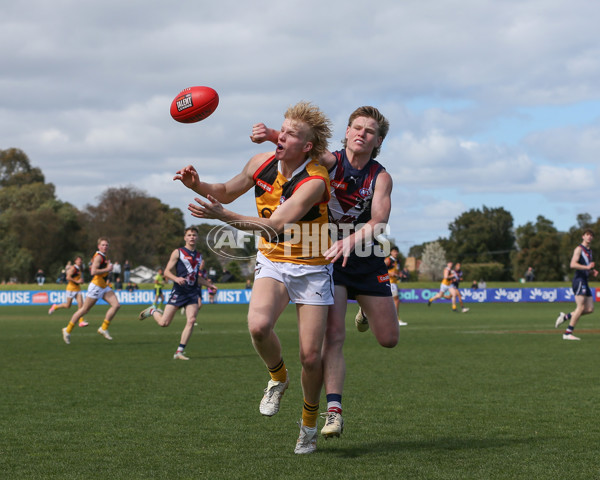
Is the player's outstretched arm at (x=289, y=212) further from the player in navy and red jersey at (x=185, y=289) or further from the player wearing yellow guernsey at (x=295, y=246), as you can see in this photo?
the player in navy and red jersey at (x=185, y=289)

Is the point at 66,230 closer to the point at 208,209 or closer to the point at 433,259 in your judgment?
the point at 433,259

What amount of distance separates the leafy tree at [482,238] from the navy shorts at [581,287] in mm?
117390

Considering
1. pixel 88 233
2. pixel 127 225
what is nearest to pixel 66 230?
pixel 88 233

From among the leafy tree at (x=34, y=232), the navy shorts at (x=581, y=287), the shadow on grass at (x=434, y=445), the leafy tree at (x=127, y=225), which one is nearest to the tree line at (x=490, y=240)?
the leafy tree at (x=127, y=225)

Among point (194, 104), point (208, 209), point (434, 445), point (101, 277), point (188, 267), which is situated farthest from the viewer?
point (101, 277)

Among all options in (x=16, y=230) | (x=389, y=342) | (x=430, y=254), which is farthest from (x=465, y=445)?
(x=430, y=254)

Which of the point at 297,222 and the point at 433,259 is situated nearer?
the point at 297,222

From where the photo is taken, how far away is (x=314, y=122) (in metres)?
6.30

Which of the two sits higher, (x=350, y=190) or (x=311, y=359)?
(x=350, y=190)

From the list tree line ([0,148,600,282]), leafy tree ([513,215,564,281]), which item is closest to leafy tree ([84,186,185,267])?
tree line ([0,148,600,282])

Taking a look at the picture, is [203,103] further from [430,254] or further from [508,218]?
[508,218]

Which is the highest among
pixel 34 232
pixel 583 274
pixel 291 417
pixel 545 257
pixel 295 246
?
pixel 34 232

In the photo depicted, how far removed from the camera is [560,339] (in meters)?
18.9

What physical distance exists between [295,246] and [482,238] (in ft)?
456
